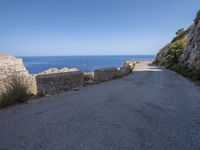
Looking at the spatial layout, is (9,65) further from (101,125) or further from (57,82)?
(101,125)

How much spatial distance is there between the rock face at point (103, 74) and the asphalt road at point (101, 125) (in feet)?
21.3

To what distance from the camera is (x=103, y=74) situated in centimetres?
1455

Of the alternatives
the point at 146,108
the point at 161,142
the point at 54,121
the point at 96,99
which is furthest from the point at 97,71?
the point at 161,142

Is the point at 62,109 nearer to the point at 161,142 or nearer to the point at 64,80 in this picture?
the point at 161,142

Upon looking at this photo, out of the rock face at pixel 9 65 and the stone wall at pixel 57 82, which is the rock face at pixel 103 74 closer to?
the stone wall at pixel 57 82

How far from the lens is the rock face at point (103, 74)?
14.2 meters

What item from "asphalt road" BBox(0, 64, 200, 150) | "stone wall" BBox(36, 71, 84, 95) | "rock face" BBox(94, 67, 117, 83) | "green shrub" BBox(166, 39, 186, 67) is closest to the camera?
"asphalt road" BBox(0, 64, 200, 150)

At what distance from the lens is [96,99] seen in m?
8.07

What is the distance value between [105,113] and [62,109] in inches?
52.6

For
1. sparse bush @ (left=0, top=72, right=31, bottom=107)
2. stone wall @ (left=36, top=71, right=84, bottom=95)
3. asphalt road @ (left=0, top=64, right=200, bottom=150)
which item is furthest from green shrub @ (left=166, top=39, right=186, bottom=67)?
sparse bush @ (left=0, top=72, right=31, bottom=107)

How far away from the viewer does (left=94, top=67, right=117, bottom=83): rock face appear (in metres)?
14.2

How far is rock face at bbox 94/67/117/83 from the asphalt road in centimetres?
649

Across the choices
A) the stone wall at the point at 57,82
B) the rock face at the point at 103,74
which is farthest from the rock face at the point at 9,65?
the stone wall at the point at 57,82

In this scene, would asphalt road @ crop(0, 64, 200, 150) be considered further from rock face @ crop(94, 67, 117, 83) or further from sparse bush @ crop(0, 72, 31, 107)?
rock face @ crop(94, 67, 117, 83)
